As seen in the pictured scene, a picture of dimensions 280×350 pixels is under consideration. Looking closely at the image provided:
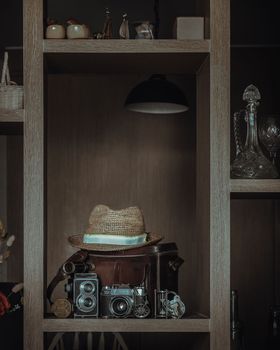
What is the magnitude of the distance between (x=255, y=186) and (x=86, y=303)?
598 mm

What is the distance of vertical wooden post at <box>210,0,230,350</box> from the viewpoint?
78.0 inches

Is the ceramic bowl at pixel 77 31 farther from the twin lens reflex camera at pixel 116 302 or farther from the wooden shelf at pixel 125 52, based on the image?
the twin lens reflex camera at pixel 116 302

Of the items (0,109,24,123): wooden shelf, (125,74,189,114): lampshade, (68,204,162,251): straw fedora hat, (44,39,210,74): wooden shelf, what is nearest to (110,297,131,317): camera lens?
(68,204,162,251): straw fedora hat

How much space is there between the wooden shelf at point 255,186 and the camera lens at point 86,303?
517 millimetres

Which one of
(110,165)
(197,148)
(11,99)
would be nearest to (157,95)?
(110,165)

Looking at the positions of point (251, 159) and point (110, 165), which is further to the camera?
point (110, 165)

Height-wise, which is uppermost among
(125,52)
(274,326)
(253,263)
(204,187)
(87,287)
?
(125,52)

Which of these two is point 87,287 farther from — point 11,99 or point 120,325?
point 11,99

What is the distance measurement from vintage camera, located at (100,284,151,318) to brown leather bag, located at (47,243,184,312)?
0.04 metres

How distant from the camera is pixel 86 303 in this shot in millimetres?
2008

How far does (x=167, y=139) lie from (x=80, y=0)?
0.94 meters

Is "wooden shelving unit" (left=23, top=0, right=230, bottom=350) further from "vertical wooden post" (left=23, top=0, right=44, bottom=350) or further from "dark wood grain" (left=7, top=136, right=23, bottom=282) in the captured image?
"dark wood grain" (left=7, top=136, right=23, bottom=282)

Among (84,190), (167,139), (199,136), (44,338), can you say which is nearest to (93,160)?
(84,190)

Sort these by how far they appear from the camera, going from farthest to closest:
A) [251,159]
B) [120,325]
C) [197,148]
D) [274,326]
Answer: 1. [274,326]
2. [197,148]
3. [251,159]
4. [120,325]
